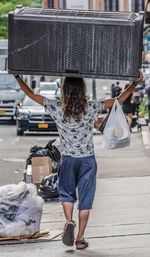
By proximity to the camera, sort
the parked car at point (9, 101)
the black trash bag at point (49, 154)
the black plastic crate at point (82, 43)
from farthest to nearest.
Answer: the parked car at point (9, 101) → the black trash bag at point (49, 154) → the black plastic crate at point (82, 43)

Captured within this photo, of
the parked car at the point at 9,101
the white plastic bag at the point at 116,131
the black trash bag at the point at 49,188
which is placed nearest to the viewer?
the white plastic bag at the point at 116,131

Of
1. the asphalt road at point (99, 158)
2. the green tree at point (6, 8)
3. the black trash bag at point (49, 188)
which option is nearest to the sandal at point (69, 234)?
the black trash bag at point (49, 188)

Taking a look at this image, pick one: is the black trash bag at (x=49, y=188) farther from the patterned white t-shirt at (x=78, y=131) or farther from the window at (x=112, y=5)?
the window at (x=112, y=5)

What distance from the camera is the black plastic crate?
27.2ft

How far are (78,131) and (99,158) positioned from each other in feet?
40.7

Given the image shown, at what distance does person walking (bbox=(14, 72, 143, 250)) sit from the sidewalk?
1.18 feet

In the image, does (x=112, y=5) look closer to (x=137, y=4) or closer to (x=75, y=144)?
(x=137, y=4)

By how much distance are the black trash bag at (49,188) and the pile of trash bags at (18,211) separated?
124 inches

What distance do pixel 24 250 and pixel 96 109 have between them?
1.56m

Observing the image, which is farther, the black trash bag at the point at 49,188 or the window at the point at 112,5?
the window at the point at 112,5

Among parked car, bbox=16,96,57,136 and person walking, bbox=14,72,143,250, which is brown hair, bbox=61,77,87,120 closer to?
person walking, bbox=14,72,143,250

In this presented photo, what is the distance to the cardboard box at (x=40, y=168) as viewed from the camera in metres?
13.6

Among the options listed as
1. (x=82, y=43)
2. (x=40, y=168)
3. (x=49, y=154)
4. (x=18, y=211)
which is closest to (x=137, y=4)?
(x=49, y=154)

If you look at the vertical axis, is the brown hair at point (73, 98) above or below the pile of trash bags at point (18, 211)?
above
